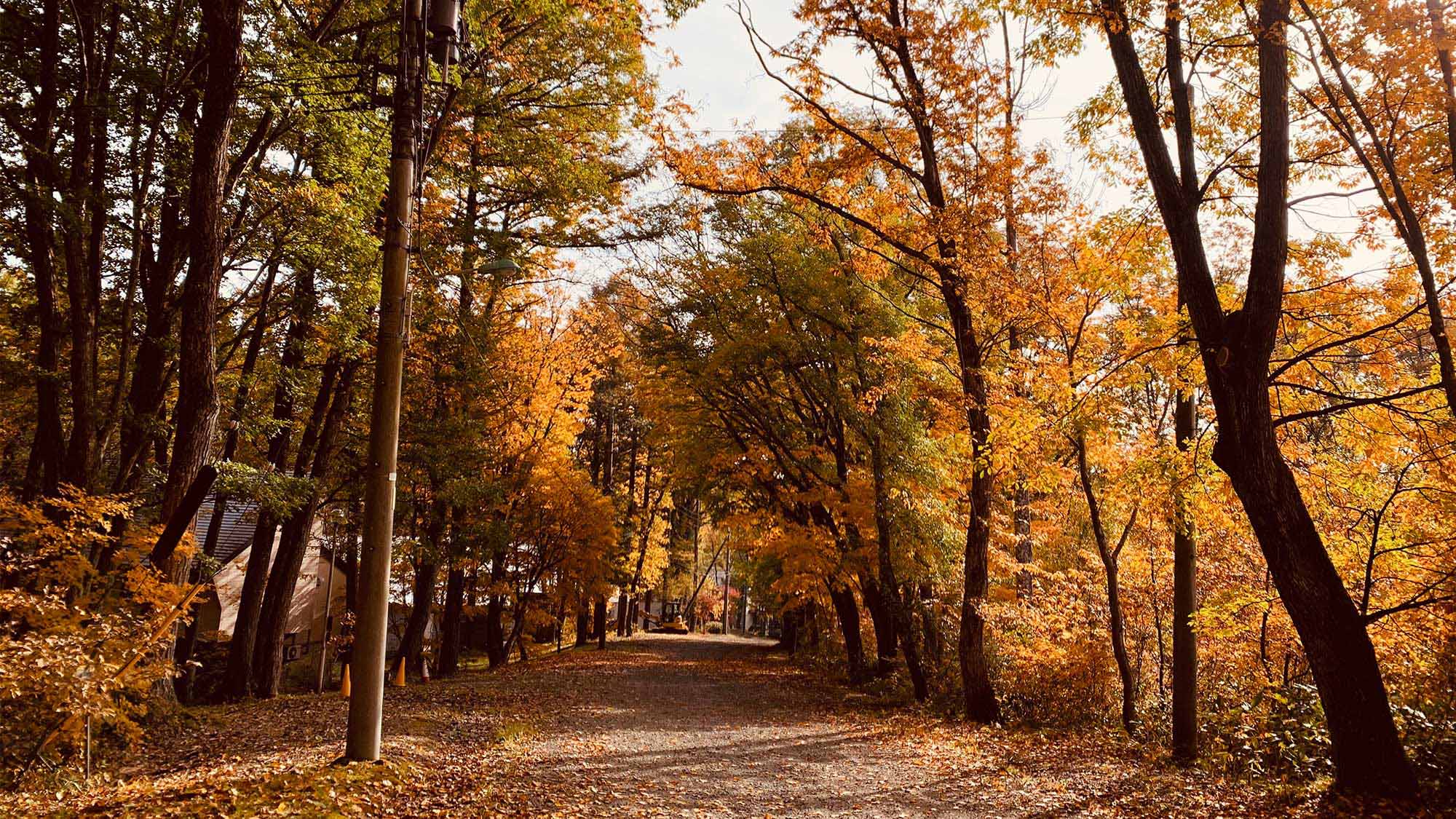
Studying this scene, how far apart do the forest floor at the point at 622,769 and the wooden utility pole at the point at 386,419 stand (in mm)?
465

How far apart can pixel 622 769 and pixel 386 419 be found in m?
4.50

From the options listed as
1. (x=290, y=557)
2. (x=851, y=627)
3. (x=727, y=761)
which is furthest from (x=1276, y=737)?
(x=290, y=557)

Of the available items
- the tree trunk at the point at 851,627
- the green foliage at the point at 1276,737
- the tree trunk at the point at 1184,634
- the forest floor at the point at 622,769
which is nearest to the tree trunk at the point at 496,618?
the forest floor at the point at 622,769

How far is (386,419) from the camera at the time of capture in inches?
234

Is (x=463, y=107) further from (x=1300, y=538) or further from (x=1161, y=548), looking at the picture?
(x=1161, y=548)

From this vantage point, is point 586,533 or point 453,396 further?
point 586,533

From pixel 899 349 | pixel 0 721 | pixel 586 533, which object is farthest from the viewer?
pixel 586 533

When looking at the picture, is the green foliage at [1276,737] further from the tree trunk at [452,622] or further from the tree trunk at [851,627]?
the tree trunk at [452,622]

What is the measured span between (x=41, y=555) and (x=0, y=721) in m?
1.30

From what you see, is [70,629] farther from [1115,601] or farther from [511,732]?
[1115,601]

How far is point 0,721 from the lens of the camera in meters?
5.08

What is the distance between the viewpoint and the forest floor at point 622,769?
545cm

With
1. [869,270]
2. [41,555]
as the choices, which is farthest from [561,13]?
[41,555]

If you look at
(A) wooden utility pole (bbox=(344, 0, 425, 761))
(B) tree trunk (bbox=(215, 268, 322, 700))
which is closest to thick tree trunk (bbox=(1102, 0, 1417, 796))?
(A) wooden utility pole (bbox=(344, 0, 425, 761))
